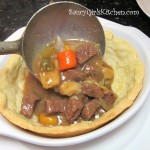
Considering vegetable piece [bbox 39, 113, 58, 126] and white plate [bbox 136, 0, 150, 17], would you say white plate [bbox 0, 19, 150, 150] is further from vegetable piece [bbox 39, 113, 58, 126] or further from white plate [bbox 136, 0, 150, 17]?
white plate [bbox 136, 0, 150, 17]

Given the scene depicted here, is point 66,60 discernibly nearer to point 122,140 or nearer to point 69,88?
point 69,88

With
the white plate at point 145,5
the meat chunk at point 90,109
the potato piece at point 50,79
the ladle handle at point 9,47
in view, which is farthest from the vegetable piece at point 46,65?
the white plate at point 145,5

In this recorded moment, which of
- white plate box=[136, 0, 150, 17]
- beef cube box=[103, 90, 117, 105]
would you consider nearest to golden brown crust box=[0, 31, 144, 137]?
beef cube box=[103, 90, 117, 105]

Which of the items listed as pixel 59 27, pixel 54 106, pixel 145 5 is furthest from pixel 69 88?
pixel 145 5

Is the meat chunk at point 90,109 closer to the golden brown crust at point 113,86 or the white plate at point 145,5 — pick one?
the golden brown crust at point 113,86

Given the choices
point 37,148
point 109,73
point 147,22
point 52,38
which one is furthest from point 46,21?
point 147,22

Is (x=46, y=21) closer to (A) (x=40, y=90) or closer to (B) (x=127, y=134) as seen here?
(A) (x=40, y=90)
